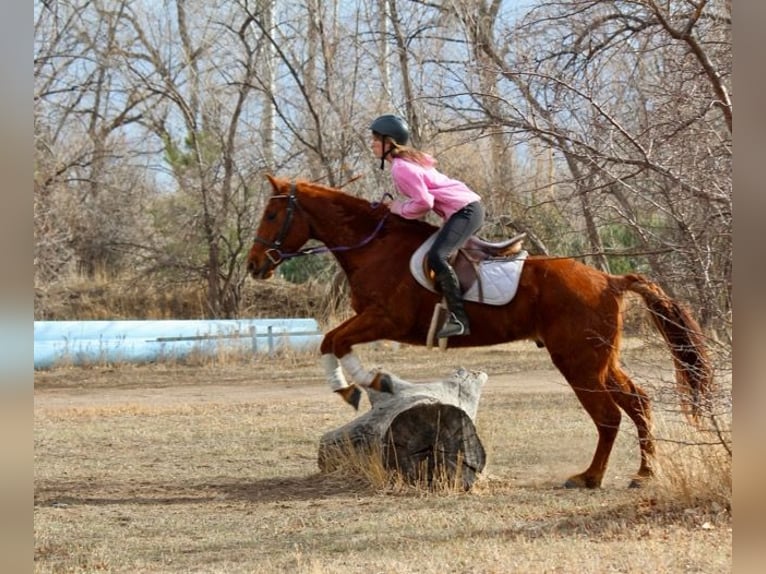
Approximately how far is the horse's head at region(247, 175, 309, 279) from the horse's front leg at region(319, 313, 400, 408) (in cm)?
91

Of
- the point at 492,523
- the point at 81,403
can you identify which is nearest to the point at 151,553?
the point at 492,523

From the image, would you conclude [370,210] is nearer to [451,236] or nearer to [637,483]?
[451,236]

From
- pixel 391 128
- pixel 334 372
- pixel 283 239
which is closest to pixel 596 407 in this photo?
pixel 334 372

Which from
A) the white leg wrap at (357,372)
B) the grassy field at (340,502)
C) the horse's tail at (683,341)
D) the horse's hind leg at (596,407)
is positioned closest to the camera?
the grassy field at (340,502)

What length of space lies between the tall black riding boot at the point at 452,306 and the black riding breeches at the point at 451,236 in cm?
6

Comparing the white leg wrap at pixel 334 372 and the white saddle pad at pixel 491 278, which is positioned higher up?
the white saddle pad at pixel 491 278

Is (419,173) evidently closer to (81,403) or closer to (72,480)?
(72,480)

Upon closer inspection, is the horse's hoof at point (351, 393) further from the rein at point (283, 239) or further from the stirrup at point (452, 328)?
the rein at point (283, 239)

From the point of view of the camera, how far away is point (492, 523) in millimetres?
7512

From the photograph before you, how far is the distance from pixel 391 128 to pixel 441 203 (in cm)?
71

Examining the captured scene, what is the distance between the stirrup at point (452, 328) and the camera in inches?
345

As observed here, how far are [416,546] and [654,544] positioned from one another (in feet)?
4.70

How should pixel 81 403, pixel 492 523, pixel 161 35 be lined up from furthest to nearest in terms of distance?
pixel 161 35, pixel 81 403, pixel 492 523

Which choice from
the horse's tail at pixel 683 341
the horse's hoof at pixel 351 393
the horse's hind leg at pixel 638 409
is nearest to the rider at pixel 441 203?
the horse's hoof at pixel 351 393
